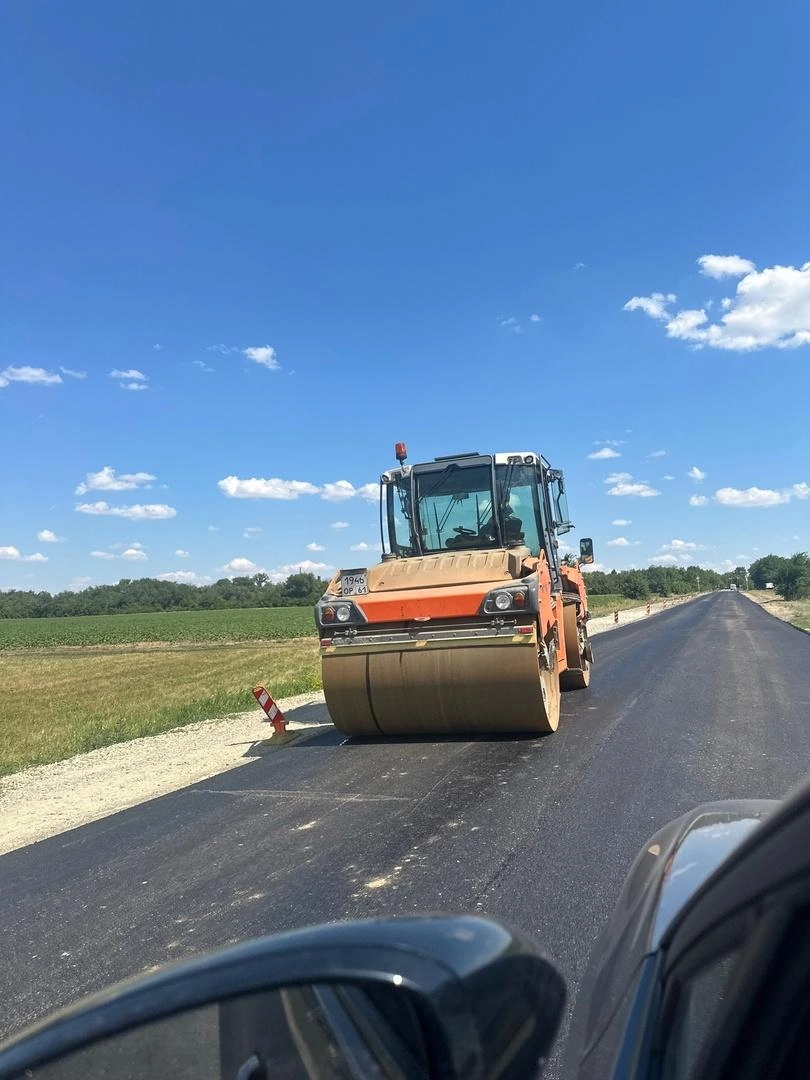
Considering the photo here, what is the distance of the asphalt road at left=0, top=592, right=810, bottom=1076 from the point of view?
13.2 ft

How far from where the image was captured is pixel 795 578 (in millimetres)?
90812

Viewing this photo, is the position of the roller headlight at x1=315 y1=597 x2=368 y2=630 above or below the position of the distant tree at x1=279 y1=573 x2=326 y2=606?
below

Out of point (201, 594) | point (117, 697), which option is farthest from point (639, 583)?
point (117, 697)

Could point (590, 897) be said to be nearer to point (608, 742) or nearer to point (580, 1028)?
point (580, 1028)

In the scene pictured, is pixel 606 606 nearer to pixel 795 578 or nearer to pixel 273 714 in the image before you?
pixel 795 578

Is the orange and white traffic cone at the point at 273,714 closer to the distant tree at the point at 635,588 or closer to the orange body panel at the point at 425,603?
the orange body panel at the point at 425,603

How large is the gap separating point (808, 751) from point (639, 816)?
9.07 ft

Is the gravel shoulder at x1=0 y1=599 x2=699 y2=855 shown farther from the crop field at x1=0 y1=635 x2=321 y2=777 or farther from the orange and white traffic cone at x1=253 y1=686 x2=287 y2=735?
the crop field at x1=0 y1=635 x2=321 y2=777

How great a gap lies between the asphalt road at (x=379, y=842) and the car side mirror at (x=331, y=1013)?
21.1 inches

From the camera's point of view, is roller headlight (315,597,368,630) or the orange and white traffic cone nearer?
roller headlight (315,597,368,630)

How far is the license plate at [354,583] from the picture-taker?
8.70 meters

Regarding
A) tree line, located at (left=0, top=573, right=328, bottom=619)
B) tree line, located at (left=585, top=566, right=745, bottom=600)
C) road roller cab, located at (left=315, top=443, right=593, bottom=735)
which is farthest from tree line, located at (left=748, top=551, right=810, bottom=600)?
road roller cab, located at (left=315, top=443, right=593, bottom=735)

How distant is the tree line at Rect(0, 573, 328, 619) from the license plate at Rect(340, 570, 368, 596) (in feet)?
349

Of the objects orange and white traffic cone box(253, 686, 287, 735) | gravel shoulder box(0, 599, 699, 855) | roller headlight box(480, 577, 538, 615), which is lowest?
gravel shoulder box(0, 599, 699, 855)
